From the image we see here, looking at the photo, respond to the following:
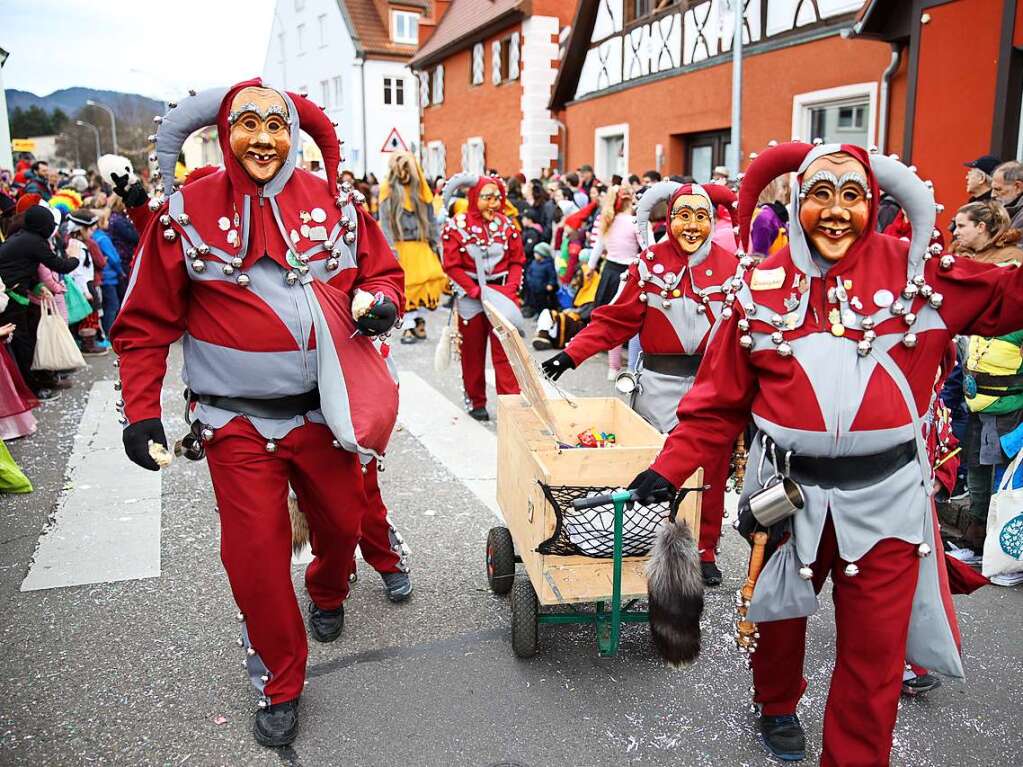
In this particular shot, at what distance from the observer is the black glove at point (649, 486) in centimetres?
292

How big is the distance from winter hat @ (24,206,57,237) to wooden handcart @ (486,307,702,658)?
615cm

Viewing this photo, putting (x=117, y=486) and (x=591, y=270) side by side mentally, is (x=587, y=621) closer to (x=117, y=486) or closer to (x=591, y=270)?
(x=117, y=486)

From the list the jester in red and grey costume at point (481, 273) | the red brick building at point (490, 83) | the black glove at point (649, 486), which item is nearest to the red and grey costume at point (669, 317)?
the black glove at point (649, 486)

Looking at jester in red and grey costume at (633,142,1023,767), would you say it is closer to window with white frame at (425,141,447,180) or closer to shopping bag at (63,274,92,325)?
shopping bag at (63,274,92,325)

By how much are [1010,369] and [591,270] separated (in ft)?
21.4

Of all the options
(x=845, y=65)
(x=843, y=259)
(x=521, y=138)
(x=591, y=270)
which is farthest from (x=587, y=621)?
(x=521, y=138)

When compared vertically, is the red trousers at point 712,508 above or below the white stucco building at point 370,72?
below

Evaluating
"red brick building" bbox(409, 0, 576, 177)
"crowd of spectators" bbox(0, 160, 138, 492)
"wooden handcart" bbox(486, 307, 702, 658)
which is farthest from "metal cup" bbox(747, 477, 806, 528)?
"red brick building" bbox(409, 0, 576, 177)

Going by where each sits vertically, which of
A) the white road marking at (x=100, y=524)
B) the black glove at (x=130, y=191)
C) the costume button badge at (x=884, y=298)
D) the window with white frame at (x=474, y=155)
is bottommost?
the white road marking at (x=100, y=524)

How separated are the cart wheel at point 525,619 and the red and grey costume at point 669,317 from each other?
1.18 meters

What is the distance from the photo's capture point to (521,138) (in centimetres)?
2458

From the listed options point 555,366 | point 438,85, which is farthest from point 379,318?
point 438,85

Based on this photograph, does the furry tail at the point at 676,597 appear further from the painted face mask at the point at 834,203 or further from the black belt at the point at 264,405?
the black belt at the point at 264,405

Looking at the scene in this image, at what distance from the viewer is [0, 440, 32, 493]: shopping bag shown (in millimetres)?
6180
